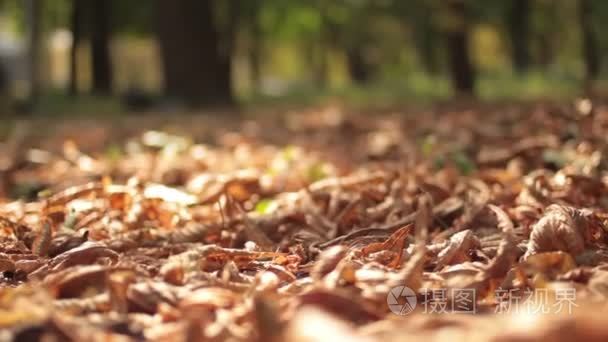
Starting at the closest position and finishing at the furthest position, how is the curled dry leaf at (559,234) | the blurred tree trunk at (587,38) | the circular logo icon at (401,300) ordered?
the circular logo icon at (401,300) < the curled dry leaf at (559,234) < the blurred tree trunk at (587,38)

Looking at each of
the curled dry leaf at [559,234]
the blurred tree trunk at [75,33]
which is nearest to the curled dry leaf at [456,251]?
the curled dry leaf at [559,234]

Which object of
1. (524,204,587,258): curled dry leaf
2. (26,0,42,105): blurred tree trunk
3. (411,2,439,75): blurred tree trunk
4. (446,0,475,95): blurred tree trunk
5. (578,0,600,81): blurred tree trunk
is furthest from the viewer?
(411,2,439,75): blurred tree trunk

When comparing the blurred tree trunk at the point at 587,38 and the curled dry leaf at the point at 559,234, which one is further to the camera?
the blurred tree trunk at the point at 587,38

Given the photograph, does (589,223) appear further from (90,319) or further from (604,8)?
(604,8)

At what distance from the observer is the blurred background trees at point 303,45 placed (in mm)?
11047

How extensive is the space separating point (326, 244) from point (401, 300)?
0.73 metres

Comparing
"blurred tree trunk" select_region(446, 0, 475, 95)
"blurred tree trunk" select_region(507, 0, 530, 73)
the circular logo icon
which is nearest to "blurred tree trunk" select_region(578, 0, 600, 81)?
"blurred tree trunk" select_region(507, 0, 530, 73)

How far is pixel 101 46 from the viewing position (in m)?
20.1

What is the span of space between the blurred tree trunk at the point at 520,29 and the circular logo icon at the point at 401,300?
828 inches

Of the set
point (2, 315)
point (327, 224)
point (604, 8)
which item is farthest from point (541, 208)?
point (604, 8)

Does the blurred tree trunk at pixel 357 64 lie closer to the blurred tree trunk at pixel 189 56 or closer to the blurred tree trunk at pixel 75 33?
the blurred tree trunk at pixel 75 33

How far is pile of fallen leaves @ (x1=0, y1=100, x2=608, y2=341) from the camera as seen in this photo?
1.48 m

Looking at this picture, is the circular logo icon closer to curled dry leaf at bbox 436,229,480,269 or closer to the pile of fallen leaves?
the pile of fallen leaves

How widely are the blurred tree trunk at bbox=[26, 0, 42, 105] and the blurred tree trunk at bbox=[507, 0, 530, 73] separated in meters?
14.3
